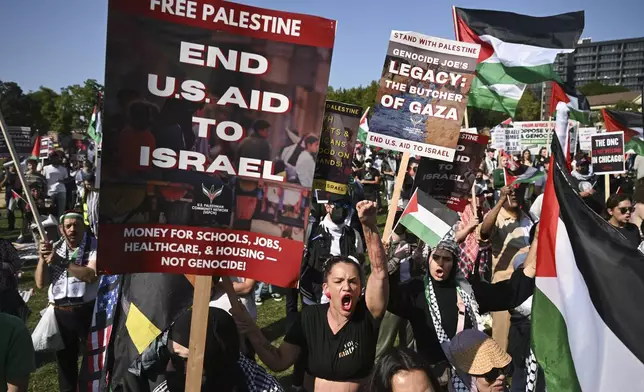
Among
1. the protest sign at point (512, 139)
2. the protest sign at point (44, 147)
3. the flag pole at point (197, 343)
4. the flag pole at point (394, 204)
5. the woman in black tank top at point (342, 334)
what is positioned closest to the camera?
the flag pole at point (197, 343)

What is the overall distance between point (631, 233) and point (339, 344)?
3996 mm

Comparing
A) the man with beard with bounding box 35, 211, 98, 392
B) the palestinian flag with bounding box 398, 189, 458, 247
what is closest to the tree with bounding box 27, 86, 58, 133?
the man with beard with bounding box 35, 211, 98, 392

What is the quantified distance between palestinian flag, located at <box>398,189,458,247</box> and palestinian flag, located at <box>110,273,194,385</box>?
79.6 inches

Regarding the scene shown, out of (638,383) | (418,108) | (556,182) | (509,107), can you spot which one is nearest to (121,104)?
(556,182)

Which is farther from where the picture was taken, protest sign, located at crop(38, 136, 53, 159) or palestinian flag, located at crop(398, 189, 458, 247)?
protest sign, located at crop(38, 136, 53, 159)

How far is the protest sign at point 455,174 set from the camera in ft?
20.1

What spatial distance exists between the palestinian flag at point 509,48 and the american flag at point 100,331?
663cm

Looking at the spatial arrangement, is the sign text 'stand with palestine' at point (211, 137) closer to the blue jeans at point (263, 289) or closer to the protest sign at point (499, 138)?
the blue jeans at point (263, 289)

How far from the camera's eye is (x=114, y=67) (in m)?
2.44

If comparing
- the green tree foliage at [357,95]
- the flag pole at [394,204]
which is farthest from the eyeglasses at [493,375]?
the green tree foliage at [357,95]

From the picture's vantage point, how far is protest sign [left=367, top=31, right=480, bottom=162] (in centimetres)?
565

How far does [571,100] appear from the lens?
497 inches

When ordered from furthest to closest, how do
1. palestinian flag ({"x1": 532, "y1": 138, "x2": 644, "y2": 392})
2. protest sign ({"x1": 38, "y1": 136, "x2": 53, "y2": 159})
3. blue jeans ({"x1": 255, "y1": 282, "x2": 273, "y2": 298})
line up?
protest sign ({"x1": 38, "y1": 136, "x2": 53, "y2": 159}) → blue jeans ({"x1": 255, "y1": 282, "x2": 273, "y2": 298}) → palestinian flag ({"x1": 532, "y1": 138, "x2": 644, "y2": 392})

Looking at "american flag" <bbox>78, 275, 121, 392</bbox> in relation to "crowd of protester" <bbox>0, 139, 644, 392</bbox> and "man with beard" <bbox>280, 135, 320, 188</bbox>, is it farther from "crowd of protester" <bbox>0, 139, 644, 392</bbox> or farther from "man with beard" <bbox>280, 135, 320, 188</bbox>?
"man with beard" <bbox>280, 135, 320, 188</bbox>
